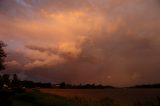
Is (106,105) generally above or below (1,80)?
below

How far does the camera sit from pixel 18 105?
123 ft

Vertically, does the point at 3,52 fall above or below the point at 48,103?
above

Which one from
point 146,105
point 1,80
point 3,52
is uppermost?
point 3,52

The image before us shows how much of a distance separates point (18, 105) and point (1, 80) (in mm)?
16639

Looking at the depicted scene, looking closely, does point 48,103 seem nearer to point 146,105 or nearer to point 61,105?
point 61,105

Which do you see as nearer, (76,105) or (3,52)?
(76,105)

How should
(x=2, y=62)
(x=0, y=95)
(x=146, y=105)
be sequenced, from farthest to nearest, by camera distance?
(x=2, y=62)
(x=0, y=95)
(x=146, y=105)

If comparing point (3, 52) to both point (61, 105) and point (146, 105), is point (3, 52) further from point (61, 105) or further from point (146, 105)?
point (146, 105)

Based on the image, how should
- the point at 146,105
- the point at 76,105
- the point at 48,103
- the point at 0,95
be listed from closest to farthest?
the point at 146,105 < the point at 0,95 < the point at 76,105 < the point at 48,103

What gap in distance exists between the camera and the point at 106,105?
32188 mm

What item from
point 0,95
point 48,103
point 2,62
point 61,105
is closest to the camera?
point 0,95

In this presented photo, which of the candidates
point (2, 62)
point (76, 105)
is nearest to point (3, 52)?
point (2, 62)

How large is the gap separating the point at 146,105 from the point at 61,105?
37.1ft

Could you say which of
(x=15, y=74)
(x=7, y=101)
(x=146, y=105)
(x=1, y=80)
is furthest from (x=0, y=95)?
(x=15, y=74)
